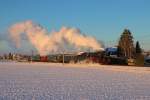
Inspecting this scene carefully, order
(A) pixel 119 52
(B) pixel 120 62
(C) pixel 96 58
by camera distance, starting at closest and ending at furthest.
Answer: (B) pixel 120 62, (C) pixel 96 58, (A) pixel 119 52

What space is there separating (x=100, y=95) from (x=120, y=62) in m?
53.0

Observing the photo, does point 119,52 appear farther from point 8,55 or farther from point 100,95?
point 100,95

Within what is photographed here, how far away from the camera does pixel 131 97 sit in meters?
14.7

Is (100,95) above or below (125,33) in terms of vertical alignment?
below

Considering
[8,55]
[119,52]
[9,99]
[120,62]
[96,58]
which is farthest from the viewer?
[8,55]

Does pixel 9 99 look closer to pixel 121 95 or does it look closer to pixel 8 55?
pixel 121 95

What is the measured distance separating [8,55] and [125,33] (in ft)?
191

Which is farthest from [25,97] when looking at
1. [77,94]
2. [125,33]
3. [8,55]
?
[8,55]

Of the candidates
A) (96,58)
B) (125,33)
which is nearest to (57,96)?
(96,58)

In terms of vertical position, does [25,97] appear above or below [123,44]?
below

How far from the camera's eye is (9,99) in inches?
541

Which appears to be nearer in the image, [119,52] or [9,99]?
[9,99]

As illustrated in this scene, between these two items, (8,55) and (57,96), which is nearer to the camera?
(57,96)

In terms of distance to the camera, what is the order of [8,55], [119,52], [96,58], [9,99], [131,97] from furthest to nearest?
[8,55], [119,52], [96,58], [131,97], [9,99]
